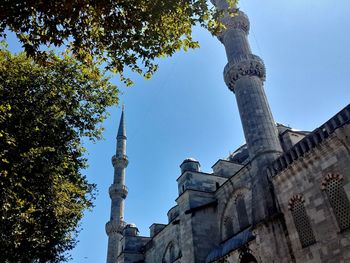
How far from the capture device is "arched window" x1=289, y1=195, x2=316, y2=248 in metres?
10.2

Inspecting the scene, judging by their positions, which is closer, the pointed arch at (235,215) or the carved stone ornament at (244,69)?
the pointed arch at (235,215)

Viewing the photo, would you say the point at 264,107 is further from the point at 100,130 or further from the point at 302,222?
the point at 100,130

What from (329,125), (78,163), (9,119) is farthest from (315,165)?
(9,119)

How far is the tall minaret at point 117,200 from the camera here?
2977 cm

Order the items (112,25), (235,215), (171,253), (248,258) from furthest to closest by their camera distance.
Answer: (171,253) < (235,215) < (248,258) < (112,25)

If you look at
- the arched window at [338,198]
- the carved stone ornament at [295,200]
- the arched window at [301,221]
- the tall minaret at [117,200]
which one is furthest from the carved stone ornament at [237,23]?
the tall minaret at [117,200]

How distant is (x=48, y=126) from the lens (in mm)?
9844

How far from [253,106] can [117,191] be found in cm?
2062

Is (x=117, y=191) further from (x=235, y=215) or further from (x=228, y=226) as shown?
(x=235, y=215)

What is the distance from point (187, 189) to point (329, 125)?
34.5ft

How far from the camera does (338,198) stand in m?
9.55

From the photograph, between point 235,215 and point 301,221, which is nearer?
point 301,221

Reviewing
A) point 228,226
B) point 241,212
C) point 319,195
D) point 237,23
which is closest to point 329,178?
point 319,195

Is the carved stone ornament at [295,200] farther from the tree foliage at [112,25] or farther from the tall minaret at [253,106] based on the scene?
the tree foliage at [112,25]
